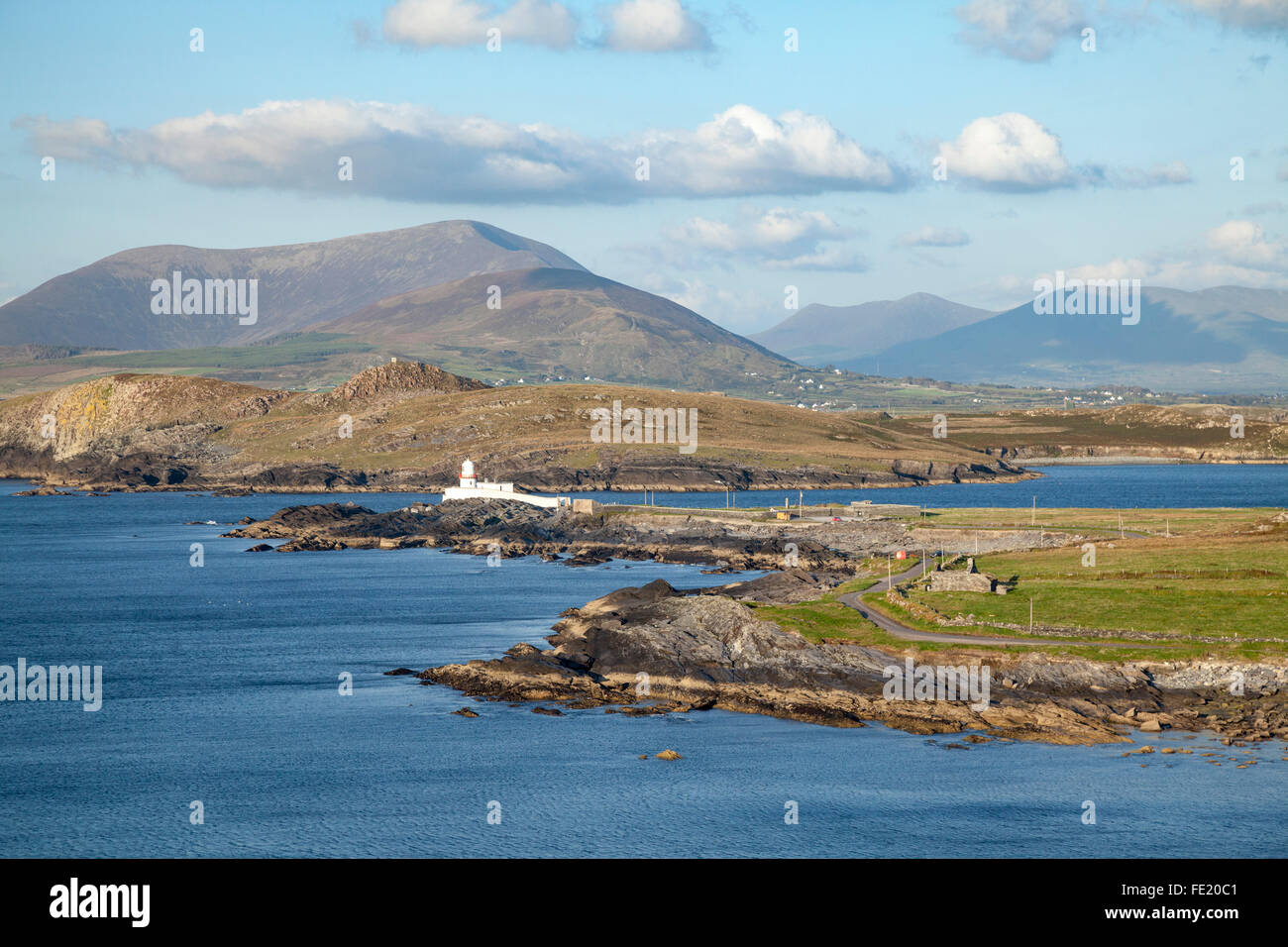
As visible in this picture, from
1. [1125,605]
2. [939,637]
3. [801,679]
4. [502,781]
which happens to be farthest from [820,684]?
[1125,605]

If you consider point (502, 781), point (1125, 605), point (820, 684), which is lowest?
point (502, 781)

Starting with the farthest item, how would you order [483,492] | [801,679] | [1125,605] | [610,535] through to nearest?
[483,492]
[610,535]
[1125,605]
[801,679]

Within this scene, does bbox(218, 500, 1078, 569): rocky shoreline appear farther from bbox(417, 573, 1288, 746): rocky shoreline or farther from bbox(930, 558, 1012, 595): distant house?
bbox(417, 573, 1288, 746): rocky shoreline

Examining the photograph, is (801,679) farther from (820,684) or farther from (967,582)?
(967,582)

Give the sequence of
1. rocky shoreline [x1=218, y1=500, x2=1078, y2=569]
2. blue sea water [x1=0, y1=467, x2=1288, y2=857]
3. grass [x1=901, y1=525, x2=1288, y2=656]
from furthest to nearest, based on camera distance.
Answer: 1. rocky shoreline [x1=218, y1=500, x2=1078, y2=569]
2. grass [x1=901, y1=525, x2=1288, y2=656]
3. blue sea water [x1=0, y1=467, x2=1288, y2=857]

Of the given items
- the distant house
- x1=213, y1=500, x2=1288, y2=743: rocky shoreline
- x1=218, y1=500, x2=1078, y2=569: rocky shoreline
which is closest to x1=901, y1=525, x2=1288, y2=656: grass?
the distant house
